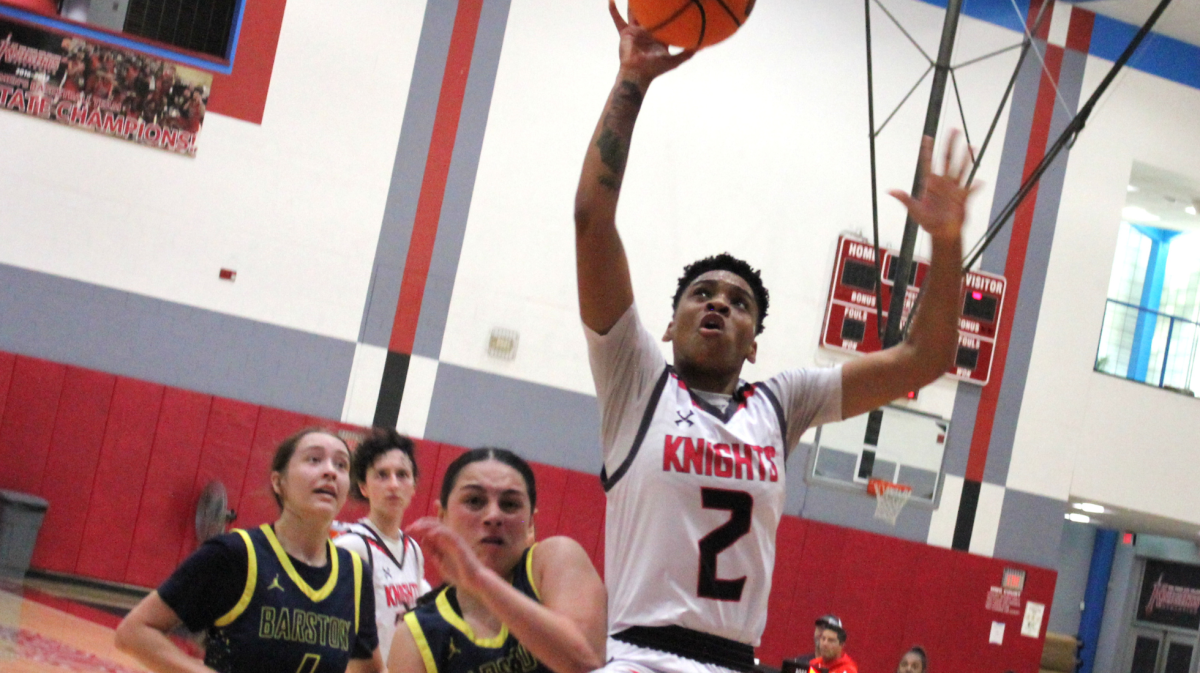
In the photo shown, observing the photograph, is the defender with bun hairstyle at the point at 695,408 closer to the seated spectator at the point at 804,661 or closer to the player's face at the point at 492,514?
the player's face at the point at 492,514

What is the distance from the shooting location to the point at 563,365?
13047 millimetres

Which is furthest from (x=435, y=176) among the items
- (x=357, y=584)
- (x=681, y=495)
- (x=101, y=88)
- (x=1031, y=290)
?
(x=681, y=495)

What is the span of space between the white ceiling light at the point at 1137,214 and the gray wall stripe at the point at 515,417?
362 inches

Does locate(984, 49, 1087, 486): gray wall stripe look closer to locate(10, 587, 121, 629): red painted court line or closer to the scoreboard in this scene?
the scoreboard

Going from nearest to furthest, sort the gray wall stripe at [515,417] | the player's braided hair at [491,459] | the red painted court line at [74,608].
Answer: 1. the player's braided hair at [491,459]
2. the red painted court line at [74,608]
3. the gray wall stripe at [515,417]

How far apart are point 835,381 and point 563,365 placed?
1018 cm

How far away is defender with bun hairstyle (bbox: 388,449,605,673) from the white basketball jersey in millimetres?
185

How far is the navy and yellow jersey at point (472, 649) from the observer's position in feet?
8.28

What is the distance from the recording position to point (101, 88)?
12.0 m

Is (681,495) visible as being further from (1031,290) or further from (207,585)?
(1031,290)

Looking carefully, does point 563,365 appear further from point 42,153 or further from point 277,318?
point 42,153

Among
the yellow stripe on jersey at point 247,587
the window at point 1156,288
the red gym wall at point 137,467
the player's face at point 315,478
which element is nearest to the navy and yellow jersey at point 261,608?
the yellow stripe on jersey at point 247,587

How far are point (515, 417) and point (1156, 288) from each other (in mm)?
10677

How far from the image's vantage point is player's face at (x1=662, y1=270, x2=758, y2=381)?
9.11 feet
